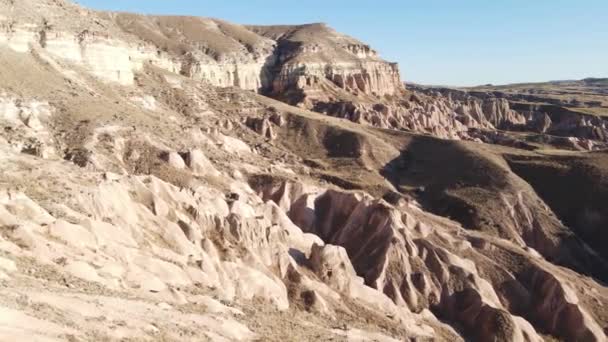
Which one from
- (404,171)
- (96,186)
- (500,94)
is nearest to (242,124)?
(404,171)

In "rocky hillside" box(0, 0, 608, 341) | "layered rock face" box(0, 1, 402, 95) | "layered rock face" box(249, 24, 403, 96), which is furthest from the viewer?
"layered rock face" box(249, 24, 403, 96)

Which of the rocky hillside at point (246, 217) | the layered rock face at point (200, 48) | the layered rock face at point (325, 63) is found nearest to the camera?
the rocky hillside at point (246, 217)

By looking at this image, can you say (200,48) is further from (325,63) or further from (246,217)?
(246,217)

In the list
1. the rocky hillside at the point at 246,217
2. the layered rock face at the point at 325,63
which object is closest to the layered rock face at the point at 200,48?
the layered rock face at the point at 325,63

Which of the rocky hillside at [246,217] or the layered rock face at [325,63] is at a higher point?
the layered rock face at [325,63]

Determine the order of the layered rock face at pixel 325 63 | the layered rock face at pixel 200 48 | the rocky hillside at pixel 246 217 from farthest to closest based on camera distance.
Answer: the layered rock face at pixel 325 63 < the layered rock face at pixel 200 48 < the rocky hillside at pixel 246 217

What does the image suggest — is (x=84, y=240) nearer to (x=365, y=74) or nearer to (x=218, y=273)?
(x=218, y=273)

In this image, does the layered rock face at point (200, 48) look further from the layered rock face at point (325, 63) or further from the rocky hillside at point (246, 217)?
the rocky hillside at point (246, 217)

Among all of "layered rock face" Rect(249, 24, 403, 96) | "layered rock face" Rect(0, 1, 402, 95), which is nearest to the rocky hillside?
"layered rock face" Rect(0, 1, 402, 95)

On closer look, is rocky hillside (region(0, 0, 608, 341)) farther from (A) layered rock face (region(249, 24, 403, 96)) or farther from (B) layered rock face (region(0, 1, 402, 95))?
(A) layered rock face (region(249, 24, 403, 96))

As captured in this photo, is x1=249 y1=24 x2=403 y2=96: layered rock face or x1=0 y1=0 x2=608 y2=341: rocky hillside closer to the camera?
x1=0 y1=0 x2=608 y2=341: rocky hillside
